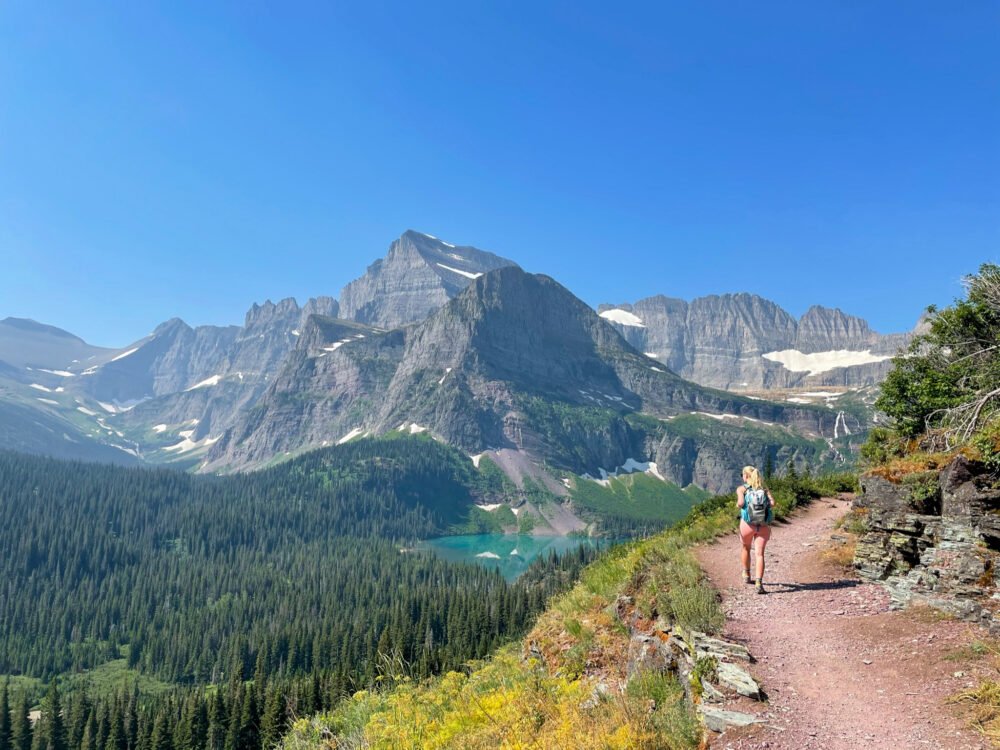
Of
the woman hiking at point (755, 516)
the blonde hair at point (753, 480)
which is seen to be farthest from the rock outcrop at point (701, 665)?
the blonde hair at point (753, 480)

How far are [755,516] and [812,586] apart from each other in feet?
8.56

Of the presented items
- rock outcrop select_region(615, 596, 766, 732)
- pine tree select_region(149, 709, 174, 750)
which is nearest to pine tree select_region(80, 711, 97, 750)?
pine tree select_region(149, 709, 174, 750)

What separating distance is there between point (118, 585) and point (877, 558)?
9036 inches

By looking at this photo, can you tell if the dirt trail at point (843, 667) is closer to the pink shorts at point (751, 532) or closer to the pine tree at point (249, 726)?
the pink shorts at point (751, 532)

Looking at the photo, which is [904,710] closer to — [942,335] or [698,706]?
[698,706]

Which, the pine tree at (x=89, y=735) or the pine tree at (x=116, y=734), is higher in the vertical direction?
the pine tree at (x=116, y=734)

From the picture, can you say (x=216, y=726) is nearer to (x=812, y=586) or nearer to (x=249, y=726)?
(x=249, y=726)

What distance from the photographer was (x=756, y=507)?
15.1 meters

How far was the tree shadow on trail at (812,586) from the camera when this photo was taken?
14852mm

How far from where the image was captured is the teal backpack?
15.0 meters

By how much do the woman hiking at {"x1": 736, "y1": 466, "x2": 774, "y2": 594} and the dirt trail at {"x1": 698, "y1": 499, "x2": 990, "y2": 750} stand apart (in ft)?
2.81

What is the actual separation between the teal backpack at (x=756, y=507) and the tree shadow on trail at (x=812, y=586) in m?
1.84

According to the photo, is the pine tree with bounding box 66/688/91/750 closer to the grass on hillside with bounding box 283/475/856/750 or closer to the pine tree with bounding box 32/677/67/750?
the pine tree with bounding box 32/677/67/750

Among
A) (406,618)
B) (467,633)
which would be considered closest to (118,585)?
(406,618)
